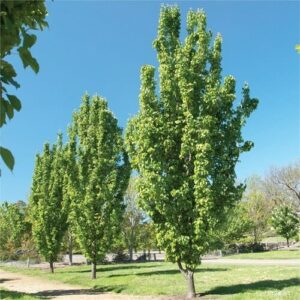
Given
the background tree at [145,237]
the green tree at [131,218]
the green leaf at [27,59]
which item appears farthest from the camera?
the background tree at [145,237]

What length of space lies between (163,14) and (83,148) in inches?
438

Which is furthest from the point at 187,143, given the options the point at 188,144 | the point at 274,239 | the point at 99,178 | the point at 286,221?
the point at 274,239

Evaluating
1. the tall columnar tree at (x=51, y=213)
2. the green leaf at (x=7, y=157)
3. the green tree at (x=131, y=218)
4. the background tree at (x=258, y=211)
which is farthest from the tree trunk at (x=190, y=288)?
the background tree at (x=258, y=211)

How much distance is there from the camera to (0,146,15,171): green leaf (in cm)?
257

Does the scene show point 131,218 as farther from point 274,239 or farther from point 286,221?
point 274,239

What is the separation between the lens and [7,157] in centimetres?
259

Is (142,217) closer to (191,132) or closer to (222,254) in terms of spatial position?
(222,254)

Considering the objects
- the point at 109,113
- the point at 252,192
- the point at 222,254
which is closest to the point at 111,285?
the point at 109,113

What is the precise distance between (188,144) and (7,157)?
42.1 ft

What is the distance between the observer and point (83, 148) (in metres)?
26.0

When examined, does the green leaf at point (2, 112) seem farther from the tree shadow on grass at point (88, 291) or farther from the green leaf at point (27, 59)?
the tree shadow on grass at point (88, 291)

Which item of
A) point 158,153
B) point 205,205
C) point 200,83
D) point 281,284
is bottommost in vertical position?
point 281,284

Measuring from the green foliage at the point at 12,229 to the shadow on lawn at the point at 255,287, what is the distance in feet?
119

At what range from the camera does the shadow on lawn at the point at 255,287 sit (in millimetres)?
15320
